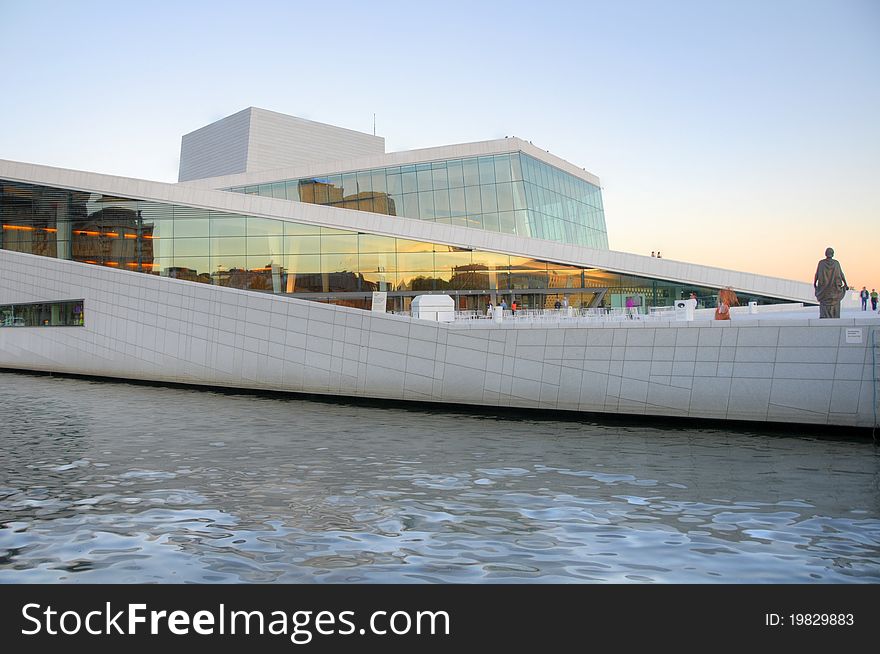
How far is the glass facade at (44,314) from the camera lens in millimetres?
32031

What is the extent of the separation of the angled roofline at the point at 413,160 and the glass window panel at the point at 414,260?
33.6ft

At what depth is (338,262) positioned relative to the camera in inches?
1246

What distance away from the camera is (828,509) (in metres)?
9.55

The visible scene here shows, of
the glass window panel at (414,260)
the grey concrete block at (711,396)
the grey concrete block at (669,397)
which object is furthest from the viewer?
the glass window panel at (414,260)

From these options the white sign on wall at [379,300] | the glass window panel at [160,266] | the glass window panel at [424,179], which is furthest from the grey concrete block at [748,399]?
the glass window panel at [424,179]

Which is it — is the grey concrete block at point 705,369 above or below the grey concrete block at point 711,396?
above

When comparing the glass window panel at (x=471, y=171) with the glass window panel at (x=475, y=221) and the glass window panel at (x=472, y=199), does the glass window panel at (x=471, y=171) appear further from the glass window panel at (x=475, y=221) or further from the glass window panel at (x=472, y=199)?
the glass window panel at (x=475, y=221)

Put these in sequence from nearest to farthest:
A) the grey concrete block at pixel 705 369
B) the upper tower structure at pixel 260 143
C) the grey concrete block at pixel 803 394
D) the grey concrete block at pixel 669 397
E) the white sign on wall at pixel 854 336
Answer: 1. the white sign on wall at pixel 854 336
2. the grey concrete block at pixel 803 394
3. the grey concrete block at pixel 705 369
4. the grey concrete block at pixel 669 397
5. the upper tower structure at pixel 260 143

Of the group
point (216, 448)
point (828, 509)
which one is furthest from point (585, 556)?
point (216, 448)

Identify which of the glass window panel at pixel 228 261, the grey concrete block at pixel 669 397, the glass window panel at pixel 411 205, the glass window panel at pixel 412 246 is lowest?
the grey concrete block at pixel 669 397

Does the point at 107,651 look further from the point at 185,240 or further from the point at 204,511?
the point at 185,240

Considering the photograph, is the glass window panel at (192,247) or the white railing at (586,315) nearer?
the white railing at (586,315)

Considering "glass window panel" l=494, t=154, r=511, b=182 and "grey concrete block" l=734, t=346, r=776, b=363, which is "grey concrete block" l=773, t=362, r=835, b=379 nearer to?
"grey concrete block" l=734, t=346, r=776, b=363

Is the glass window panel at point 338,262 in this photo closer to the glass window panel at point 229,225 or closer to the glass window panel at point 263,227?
the glass window panel at point 263,227
